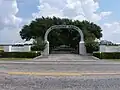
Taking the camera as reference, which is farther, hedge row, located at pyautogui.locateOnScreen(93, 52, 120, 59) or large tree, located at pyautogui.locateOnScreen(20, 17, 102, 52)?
large tree, located at pyautogui.locateOnScreen(20, 17, 102, 52)

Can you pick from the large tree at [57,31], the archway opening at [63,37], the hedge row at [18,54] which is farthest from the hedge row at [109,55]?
the archway opening at [63,37]

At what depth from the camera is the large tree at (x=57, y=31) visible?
269ft

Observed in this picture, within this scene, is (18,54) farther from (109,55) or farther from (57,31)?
(57,31)

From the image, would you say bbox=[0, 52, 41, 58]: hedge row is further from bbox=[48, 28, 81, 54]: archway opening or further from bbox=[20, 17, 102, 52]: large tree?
bbox=[48, 28, 81, 54]: archway opening

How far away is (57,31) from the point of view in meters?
83.6

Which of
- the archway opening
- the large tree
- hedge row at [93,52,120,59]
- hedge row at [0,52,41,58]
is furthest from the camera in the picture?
the large tree

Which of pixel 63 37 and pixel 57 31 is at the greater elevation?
pixel 57 31

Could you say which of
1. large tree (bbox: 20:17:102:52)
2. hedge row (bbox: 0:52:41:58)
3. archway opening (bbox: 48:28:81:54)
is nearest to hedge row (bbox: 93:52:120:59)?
hedge row (bbox: 0:52:41:58)

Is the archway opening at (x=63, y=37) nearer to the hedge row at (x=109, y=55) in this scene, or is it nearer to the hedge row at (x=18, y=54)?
the hedge row at (x=18, y=54)

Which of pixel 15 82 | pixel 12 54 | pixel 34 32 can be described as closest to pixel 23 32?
pixel 34 32

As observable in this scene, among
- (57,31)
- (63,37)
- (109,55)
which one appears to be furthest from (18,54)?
(63,37)

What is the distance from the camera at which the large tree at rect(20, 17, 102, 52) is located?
3223 inches

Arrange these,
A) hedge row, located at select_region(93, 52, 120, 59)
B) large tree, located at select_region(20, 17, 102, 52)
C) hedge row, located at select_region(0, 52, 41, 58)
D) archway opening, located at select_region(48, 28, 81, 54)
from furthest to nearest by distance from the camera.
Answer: large tree, located at select_region(20, 17, 102, 52) < archway opening, located at select_region(48, 28, 81, 54) < hedge row, located at select_region(0, 52, 41, 58) < hedge row, located at select_region(93, 52, 120, 59)

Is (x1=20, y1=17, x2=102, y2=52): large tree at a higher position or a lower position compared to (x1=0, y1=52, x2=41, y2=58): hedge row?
higher
